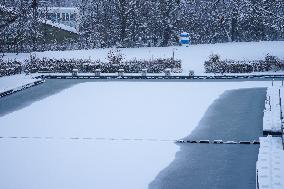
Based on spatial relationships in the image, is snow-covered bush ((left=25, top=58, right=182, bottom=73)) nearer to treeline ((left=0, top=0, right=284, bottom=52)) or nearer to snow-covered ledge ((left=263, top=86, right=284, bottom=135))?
treeline ((left=0, top=0, right=284, bottom=52))

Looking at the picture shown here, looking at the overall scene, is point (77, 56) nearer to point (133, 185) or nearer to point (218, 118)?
point (218, 118)

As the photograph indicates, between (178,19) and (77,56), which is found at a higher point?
(178,19)

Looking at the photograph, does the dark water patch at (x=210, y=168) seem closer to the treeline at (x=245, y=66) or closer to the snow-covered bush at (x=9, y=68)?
the treeline at (x=245, y=66)

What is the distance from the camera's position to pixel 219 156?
1303 cm

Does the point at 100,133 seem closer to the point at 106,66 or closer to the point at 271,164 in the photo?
the point at 271,164

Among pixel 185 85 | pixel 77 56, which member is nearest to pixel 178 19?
pixel 77 56

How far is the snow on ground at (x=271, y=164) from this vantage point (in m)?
9.30

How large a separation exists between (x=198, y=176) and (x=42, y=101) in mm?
13890

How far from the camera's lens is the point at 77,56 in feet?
142

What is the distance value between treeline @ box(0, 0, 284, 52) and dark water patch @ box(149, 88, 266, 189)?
33.1 meters

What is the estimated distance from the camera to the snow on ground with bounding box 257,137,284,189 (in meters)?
9.30

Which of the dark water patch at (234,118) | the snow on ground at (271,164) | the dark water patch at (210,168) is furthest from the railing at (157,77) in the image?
the snow on ground at (271,164)

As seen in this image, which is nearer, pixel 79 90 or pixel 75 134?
pixel 75 134

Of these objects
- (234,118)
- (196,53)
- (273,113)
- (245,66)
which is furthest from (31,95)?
(196,53)
